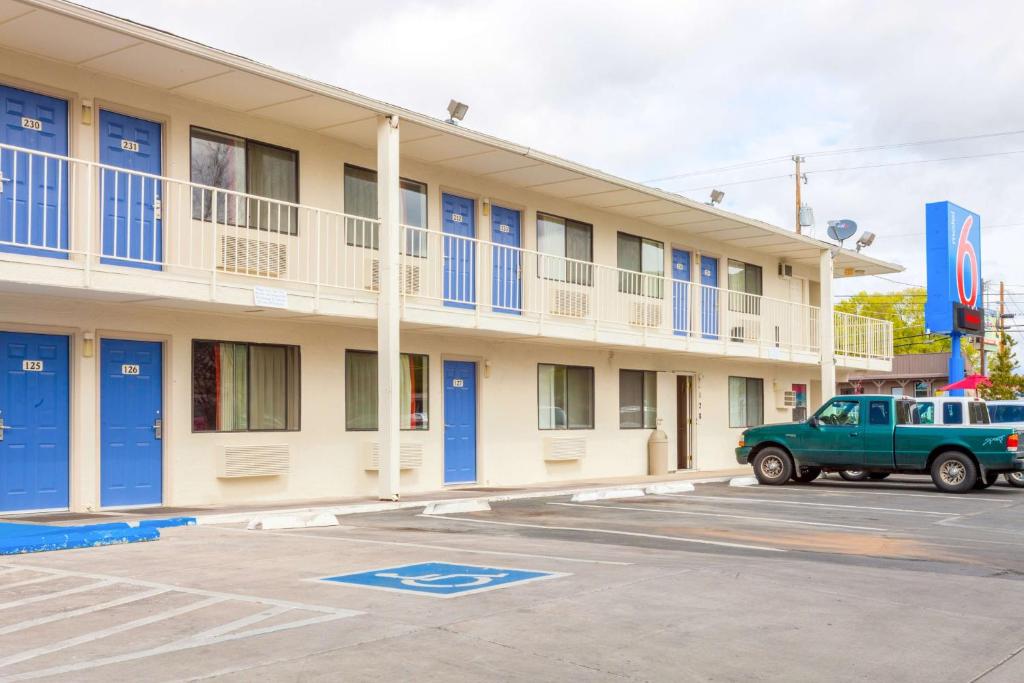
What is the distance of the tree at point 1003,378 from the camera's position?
62.8 metres

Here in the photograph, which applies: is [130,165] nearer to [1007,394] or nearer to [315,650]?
[315,650]

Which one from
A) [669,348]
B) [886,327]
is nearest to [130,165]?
[669,348]

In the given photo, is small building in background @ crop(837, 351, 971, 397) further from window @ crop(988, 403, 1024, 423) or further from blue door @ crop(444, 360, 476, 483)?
blue door @ crop(444, 360, 476, 483)

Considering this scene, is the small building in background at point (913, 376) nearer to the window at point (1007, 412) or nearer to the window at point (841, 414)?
the window at point (1007, 412)

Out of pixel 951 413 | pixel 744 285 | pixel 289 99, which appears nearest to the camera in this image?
pixel 289 99

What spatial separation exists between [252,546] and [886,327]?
24.8 metres

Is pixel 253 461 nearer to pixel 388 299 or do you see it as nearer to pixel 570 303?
pixel 388 299

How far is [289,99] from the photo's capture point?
50.1 ft

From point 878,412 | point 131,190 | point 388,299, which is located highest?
point 131,190

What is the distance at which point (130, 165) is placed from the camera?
48.0 feet

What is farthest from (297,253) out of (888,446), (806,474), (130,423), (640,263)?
(806,474)

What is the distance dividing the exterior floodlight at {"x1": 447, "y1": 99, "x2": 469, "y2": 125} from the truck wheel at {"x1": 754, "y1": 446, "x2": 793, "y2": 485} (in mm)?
9128

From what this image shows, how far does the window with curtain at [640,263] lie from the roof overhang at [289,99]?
2.20 feet

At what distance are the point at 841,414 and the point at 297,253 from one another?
1055 cm
